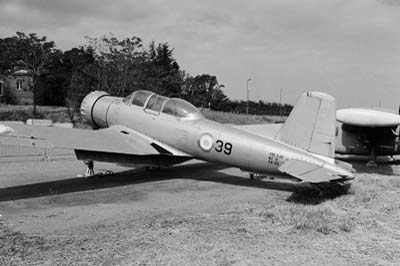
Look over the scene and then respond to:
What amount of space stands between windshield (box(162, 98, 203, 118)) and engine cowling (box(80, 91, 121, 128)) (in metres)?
2.06

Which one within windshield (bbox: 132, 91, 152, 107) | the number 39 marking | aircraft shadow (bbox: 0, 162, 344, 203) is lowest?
aircraft shadow (bbox: 0, 162, 344, 203)

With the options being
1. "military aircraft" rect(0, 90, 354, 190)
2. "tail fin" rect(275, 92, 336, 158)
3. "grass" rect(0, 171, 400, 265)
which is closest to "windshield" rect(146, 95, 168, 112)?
"military aircraft" rect(0, 90, 354, 190)

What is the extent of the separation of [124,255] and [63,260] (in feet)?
2.11

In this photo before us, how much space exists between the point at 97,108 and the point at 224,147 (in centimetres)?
483

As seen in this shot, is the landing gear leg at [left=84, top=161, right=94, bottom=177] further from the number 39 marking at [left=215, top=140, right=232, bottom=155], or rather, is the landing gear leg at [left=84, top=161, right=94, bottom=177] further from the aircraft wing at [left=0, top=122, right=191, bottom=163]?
the number 39 marking at [left=215, top=140, right=232, bottom=155]

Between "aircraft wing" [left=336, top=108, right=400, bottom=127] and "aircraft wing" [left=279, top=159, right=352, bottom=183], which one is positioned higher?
"aircraft wing" [left=336, top=108, right=400, bottom=127]

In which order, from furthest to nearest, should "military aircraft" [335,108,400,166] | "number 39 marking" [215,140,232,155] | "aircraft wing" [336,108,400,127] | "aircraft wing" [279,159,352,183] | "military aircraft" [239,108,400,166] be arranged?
1. "military aircraft" [335,108,400,166]
2. "military aircraft" [239,108,400,166]
3. "aircraft wing" [336,108,400,127]
4. "number 39 marking" [215,140,232,155]
5. "aircraft wing" [279,159,352,183]

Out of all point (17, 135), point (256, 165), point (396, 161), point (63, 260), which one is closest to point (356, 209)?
point (256, 165)

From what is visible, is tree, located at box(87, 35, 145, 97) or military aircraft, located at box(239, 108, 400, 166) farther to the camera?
tree, located at box(87, 35, 145, 97)

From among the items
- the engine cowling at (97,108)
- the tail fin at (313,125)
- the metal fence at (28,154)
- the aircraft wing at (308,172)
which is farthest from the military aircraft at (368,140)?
the metal fence at (28,154)

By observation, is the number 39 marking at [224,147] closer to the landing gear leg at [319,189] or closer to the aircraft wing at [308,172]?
the aircraft wing at [308,172]

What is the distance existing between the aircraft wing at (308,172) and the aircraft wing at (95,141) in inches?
115

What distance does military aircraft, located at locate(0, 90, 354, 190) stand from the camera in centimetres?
791

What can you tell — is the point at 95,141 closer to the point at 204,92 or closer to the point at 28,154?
the point at 28,154
